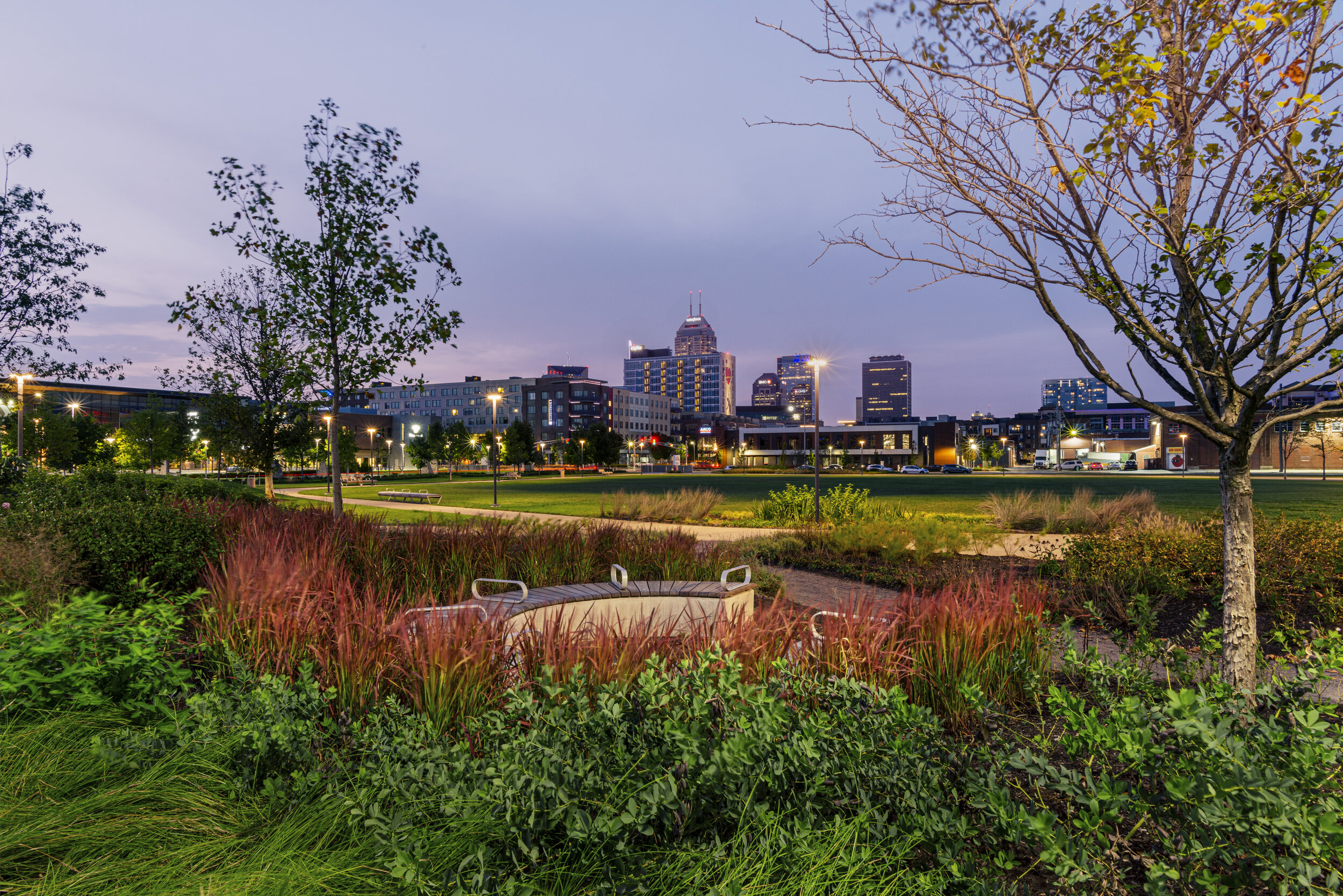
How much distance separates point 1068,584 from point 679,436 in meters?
181

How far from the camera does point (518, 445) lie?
95125mm

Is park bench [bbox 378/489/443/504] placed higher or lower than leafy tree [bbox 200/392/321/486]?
lower

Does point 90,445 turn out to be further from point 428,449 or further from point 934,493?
point 934,493

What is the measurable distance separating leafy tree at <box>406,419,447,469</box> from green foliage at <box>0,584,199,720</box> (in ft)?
292

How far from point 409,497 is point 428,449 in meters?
60.5

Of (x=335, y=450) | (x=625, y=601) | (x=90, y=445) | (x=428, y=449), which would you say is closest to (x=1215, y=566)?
(x=625, y=601)

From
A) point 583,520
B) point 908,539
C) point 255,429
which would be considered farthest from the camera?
point 255,429

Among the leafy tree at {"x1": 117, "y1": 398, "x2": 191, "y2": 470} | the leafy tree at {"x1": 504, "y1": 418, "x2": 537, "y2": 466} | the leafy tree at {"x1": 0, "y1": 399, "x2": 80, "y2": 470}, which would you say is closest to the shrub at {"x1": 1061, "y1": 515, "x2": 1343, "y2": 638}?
the leafy tree at {"x1": 0, "y1": 399, "x2": 80, "y2": 470}

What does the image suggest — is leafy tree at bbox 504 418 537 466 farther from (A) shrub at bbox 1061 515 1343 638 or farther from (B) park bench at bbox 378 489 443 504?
(A) shrub at bbox 1061 515 1343 638

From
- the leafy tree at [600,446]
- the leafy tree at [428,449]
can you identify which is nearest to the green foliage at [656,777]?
the leafy tree at [428,449]

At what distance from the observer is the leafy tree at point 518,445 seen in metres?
94.6

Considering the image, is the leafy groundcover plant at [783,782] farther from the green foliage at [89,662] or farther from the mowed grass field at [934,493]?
the mowed grass field at [934,493]

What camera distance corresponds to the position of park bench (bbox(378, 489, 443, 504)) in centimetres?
2991

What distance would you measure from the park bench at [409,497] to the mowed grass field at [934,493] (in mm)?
626
